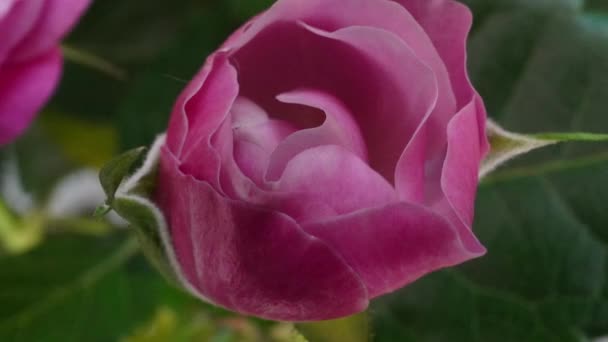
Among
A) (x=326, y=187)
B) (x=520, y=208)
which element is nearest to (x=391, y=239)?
(x=326, y=187)

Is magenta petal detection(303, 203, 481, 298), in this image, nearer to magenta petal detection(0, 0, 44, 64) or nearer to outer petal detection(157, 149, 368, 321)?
outer petal detection(157, 149, 368, 321)

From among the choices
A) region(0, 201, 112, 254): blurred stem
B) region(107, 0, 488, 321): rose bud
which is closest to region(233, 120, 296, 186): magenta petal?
region(107, 0, 488, 321): rose bud

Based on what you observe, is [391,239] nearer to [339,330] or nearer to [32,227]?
Answer: [339,330]

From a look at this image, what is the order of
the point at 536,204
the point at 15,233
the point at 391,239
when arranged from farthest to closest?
the point at 15,233 → the point at 536,204 → the point at 391,239

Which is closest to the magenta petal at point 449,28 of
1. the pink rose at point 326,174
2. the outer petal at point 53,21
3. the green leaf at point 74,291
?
the pink rose at point 326,174

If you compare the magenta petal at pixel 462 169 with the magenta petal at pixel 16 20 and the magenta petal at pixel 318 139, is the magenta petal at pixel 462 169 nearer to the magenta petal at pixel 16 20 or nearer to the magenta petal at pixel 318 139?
the magenta petal at pixel 318 139

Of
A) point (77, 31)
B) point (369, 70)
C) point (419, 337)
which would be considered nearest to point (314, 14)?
point (369, 70)

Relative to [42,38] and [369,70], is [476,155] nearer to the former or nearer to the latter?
[369,70]
